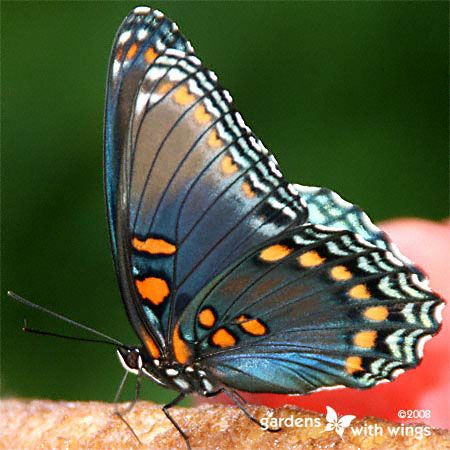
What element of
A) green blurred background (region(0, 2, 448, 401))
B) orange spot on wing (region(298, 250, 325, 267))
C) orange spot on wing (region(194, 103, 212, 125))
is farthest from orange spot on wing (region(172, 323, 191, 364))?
green blurred background (region(0, 2, 448, 401))

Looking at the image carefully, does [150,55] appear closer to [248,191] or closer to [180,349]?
[248,191]

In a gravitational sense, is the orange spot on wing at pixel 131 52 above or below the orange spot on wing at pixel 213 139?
above

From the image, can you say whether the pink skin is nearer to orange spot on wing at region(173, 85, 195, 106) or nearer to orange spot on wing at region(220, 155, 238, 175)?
orange spot on wing at region(220, 155, 238, 175)

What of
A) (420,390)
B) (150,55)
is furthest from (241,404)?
(150,55)

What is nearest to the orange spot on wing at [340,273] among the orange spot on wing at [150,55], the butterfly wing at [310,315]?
the butterfly wing at [310,315]

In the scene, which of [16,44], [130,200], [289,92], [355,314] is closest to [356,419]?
[355,314]

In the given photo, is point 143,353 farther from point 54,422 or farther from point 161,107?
point 161,107

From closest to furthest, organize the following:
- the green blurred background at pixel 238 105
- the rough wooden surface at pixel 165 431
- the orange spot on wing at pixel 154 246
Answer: the rough wooden surface at pixel 165 431, the orange spot on wing at pixel 154 246, the green blurred background at pixel 238 105

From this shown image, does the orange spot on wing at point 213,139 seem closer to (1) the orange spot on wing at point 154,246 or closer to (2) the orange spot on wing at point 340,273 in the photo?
(1) the orange spot on wing at point 154,246
